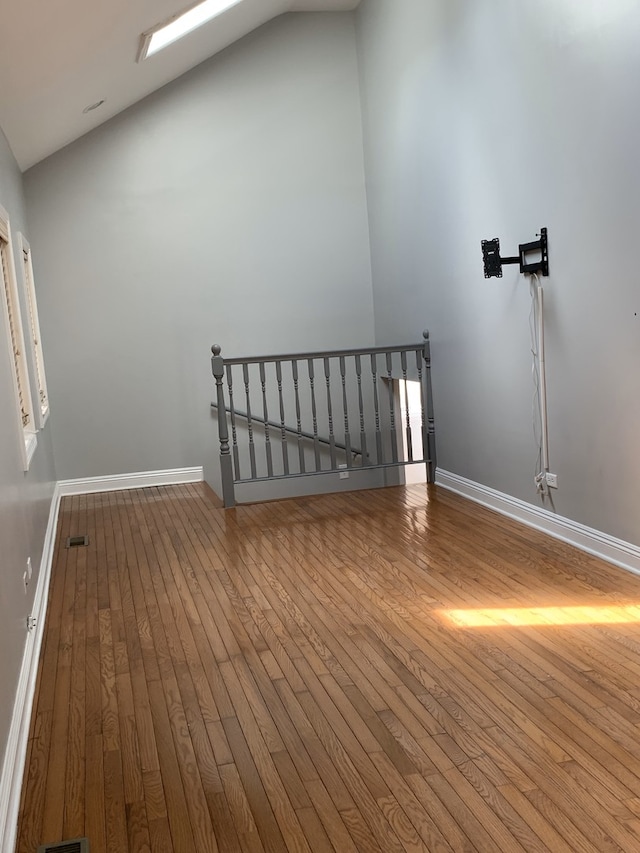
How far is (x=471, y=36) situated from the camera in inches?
196

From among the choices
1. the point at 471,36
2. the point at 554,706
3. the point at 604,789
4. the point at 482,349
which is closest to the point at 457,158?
the point at 471,36

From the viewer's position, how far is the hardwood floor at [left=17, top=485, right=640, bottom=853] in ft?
6.90

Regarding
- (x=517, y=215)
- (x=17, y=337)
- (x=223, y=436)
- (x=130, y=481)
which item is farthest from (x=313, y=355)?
(x=130, y=481)

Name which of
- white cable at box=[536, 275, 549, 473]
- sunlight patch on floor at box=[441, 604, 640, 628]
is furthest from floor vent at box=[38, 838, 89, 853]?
white cable at box=[536, 275, 549, 473]

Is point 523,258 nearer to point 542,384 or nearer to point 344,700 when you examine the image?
point 542,384

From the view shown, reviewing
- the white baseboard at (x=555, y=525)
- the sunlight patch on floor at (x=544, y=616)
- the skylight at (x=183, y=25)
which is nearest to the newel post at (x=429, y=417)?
the white baseboard at (x=555, y=525)

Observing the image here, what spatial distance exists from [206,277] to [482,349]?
298 cm

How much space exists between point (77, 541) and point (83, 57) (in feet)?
9.57

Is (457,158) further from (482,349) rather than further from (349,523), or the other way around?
(349,523)

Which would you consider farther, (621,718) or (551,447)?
(551,447)

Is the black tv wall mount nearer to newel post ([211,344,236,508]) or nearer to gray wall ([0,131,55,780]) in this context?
newel post ([211,344,236,508])

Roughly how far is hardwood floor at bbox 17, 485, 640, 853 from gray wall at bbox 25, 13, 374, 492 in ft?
8.63

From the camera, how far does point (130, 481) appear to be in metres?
7.26

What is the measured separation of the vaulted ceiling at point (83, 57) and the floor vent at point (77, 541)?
8.51 ft
